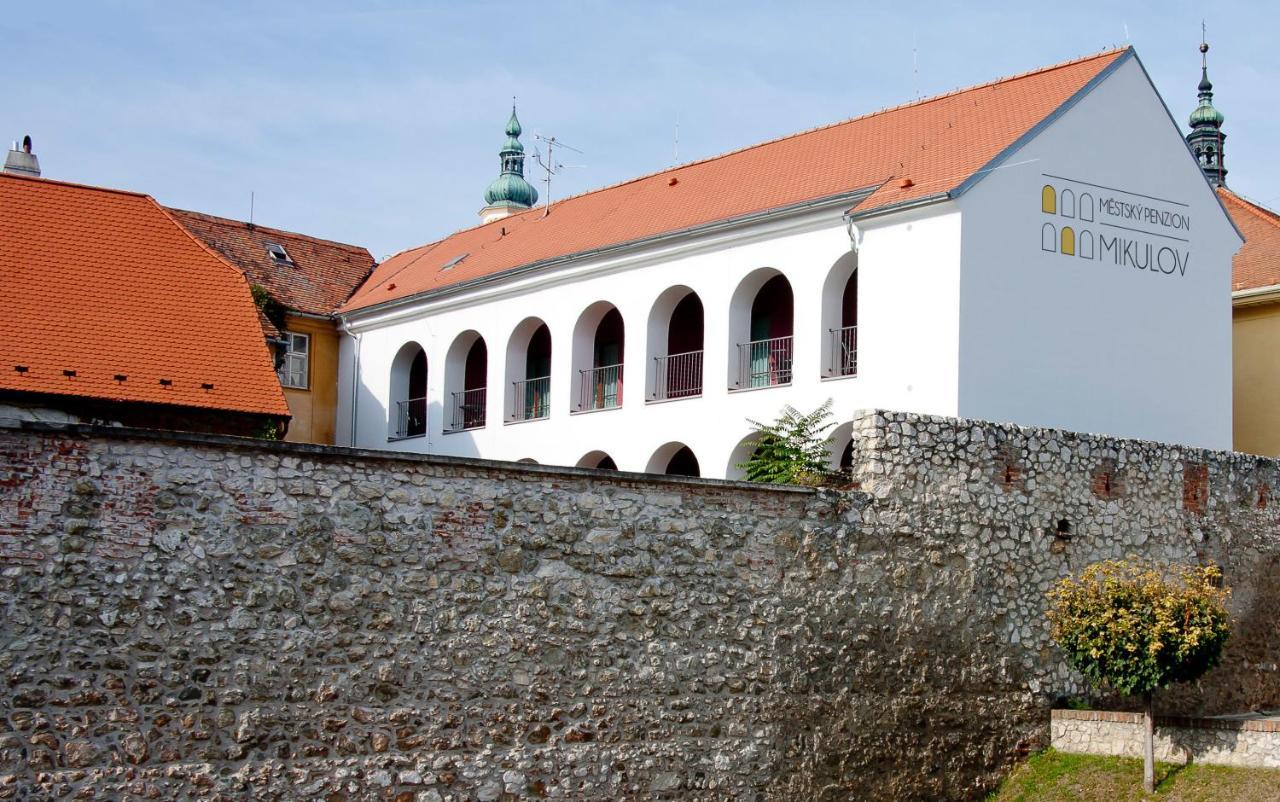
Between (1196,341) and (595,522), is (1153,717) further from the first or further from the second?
(1196,341)

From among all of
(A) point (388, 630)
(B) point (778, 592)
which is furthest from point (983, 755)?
(A) point (388, 630)

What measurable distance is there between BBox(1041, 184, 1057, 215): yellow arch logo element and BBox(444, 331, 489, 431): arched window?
11.5 metres

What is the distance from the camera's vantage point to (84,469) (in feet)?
37.8

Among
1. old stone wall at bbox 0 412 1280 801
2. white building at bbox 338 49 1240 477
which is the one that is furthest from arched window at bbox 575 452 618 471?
old stone wall at bbox 0 412 1280 801

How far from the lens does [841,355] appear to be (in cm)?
2341

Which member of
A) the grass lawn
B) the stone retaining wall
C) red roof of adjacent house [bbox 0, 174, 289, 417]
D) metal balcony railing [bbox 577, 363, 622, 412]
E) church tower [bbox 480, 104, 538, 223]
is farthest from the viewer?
church tower [bbox 480, 104, 538, 223]

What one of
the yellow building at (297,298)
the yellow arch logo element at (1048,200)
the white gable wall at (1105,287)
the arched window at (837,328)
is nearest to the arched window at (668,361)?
the arched window at (837,328)

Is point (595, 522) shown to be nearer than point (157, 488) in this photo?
No

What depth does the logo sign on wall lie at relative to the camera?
2242 centimetres

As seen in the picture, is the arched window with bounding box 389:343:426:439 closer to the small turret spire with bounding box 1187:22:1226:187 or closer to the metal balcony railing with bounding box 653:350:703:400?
the metal balcony railing with bounding box 653:350:703:400

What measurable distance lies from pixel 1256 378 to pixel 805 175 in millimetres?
8366

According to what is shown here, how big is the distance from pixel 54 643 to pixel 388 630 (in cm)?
254

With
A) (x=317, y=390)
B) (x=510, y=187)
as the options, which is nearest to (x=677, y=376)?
(x=317, y=390)

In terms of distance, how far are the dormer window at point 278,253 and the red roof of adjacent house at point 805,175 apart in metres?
2.01
